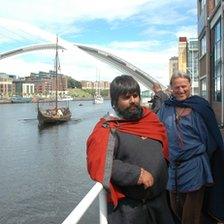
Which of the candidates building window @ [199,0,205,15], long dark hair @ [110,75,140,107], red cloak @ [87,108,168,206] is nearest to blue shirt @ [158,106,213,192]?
red cloak @ [87,108,168,206]

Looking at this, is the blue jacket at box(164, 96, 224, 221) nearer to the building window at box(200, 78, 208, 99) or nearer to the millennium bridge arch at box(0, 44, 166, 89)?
the building window at box(200, 78, 208, 99)

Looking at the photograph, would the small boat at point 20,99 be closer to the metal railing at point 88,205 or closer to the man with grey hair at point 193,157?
the man with grey hair at point 193,157

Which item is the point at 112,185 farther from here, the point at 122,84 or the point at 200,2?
the point at 200,2

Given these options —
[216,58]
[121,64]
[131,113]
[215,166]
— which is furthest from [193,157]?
[121,64]

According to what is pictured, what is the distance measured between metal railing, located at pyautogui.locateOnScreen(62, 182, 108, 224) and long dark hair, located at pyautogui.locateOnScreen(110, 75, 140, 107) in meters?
0.51

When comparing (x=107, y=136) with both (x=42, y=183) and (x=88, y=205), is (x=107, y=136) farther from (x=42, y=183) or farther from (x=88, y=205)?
(x=42, y=183)

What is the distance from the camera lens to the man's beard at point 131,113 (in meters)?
2.72

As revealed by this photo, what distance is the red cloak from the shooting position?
255 centimetres

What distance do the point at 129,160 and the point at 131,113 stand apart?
0.82 ft

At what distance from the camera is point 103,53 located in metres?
60.0

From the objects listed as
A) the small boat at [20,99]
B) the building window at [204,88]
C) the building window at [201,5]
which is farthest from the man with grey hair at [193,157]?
the small boat at [20,99]

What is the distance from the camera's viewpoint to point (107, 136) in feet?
8.57

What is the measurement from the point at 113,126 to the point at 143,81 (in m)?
56.2

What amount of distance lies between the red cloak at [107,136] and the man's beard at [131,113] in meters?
0.03
